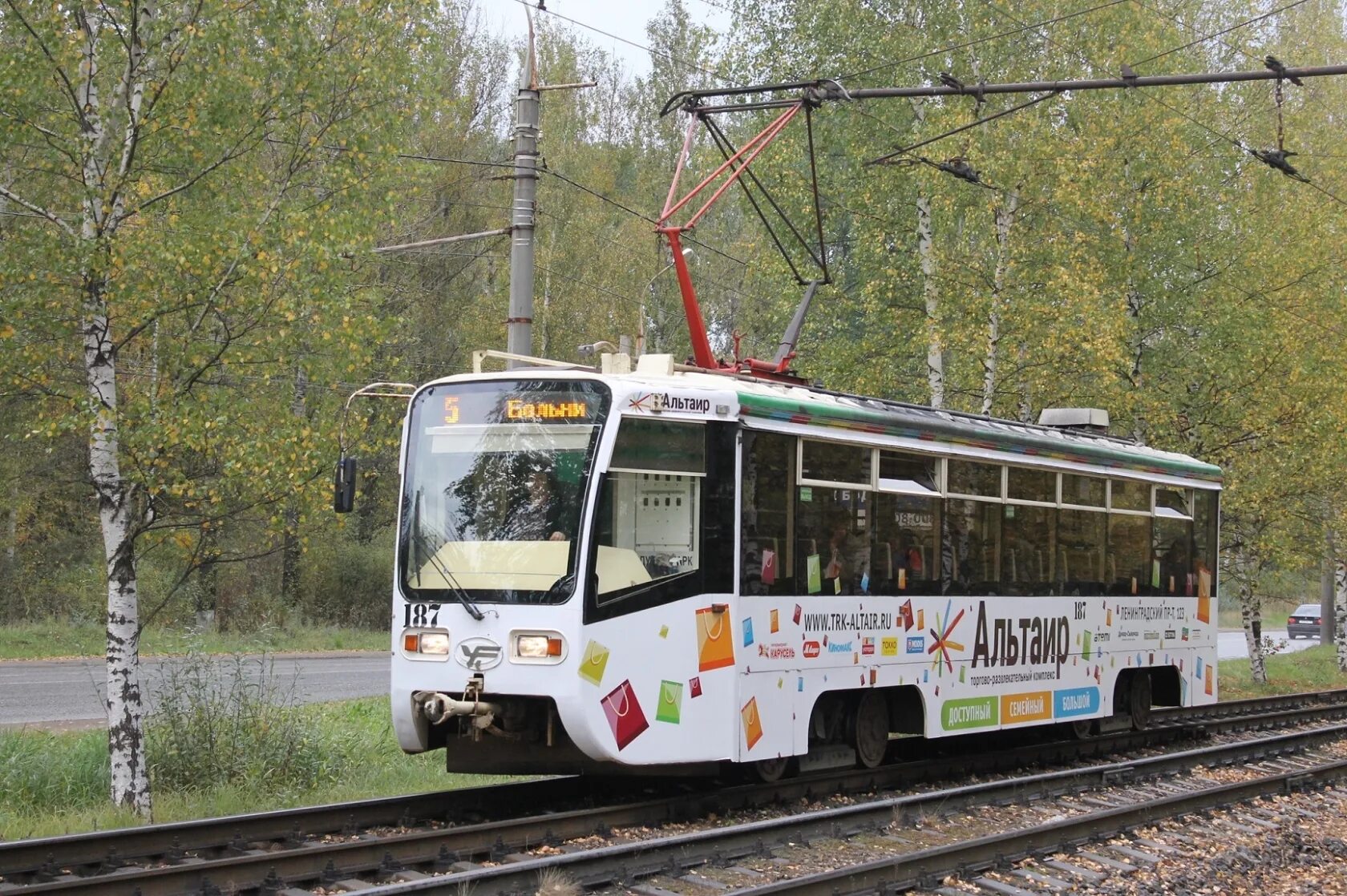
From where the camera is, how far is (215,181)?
1206 centimetres

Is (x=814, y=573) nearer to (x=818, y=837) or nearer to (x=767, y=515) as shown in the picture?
(x=767, y=515)

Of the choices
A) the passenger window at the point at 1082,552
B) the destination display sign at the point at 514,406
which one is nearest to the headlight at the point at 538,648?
the destination display sign at the point at 514,406

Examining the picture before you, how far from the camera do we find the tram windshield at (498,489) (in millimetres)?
A: 9875

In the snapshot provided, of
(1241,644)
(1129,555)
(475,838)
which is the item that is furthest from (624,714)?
(1241,644)

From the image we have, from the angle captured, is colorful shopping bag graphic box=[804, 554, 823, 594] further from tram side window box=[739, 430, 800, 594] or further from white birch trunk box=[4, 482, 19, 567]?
white birch trunk box=[4, 482, 19, 567]

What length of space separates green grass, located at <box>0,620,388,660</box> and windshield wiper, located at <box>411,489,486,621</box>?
12.9m

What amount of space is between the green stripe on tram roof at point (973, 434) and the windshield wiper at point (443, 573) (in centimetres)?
244

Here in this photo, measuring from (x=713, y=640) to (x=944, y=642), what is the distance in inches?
129

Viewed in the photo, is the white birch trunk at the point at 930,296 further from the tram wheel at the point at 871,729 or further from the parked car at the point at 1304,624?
the parked car at the point at 1304,624

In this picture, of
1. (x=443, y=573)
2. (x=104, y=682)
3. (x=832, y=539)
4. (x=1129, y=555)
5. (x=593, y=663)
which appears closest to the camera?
(x=593, y=663)

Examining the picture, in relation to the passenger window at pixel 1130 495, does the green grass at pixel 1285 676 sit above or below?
below

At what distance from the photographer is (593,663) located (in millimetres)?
9648

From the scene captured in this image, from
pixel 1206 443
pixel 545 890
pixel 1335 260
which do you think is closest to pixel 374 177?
pixel 545 890

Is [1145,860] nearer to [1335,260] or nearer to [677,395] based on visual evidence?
[677,395]
